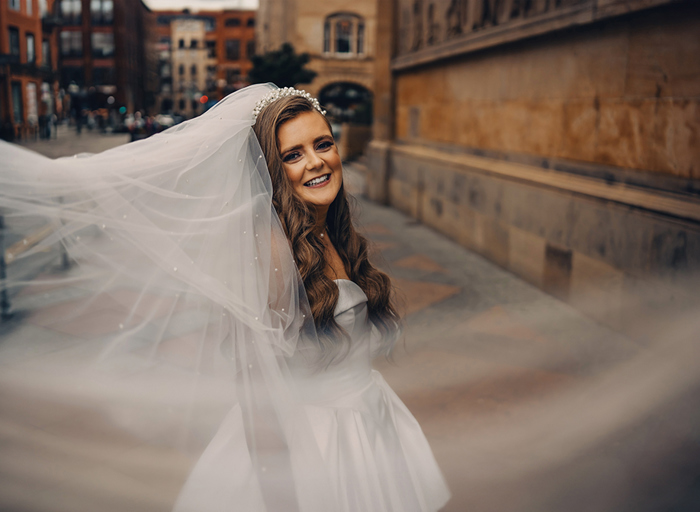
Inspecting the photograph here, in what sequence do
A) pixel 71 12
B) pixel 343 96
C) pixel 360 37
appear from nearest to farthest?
pixel 360 37, pixel 343 96, pixel 71 12

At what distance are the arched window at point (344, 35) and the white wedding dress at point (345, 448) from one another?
128 ft

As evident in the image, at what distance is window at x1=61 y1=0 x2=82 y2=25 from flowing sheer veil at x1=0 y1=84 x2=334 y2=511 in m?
71.7

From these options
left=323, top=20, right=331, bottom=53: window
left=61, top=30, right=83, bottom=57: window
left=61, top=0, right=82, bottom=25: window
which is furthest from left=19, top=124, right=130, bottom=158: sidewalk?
left=61, top=0, right=82, bottom=25: window

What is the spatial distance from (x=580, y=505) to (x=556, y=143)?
439 cm

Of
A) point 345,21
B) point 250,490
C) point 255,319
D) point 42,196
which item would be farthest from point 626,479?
point 345,21

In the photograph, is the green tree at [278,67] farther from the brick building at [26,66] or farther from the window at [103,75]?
the window at [103,75]

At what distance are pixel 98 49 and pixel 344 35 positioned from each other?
124 ft

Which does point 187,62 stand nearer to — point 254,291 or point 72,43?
point 72,43

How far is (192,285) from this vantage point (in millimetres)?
1965

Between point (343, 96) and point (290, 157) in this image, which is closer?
point (290, 157)


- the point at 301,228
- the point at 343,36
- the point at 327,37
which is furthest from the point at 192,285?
the point at 343,36

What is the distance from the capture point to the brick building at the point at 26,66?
3309cm

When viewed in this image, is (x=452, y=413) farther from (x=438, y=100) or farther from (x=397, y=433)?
(x=438, y=100)

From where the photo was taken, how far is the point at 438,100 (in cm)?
994
